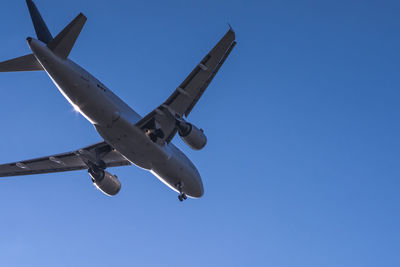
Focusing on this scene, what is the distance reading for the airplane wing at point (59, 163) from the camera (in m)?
30.1

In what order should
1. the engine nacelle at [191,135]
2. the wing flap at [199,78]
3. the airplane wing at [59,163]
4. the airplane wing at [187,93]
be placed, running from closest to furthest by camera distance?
the wing flap at [199,78], the airplane wing at [187,93], the engine nacelle at [191,135], the airplane wing at [59,163]

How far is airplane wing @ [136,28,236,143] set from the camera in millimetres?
24516

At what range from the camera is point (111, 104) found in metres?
23.7

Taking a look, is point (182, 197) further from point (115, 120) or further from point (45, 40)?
point (45, 40)

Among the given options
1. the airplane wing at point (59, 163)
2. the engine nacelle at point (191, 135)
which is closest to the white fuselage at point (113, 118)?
the engine nacelle at point (191, 135)

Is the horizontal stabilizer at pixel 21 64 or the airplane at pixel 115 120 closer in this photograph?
the airplane at pixel 115 120

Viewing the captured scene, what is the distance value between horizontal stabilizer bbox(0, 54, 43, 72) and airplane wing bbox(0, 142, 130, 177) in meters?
7.75

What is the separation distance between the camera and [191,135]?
25.9 m

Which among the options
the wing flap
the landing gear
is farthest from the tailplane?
the landing gear

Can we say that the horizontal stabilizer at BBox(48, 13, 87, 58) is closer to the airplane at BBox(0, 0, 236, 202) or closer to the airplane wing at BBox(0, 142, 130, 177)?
the airplane at BBox(0, 0, 236, 202)

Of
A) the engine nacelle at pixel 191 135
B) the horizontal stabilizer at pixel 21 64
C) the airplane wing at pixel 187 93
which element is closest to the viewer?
the horizontal stabilizer at pixel 21 64

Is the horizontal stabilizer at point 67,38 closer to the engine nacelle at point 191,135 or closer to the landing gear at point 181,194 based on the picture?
the engine nacelle at point 191,135

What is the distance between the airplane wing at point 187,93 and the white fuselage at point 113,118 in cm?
84

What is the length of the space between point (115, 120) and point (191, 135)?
14.5 feet
